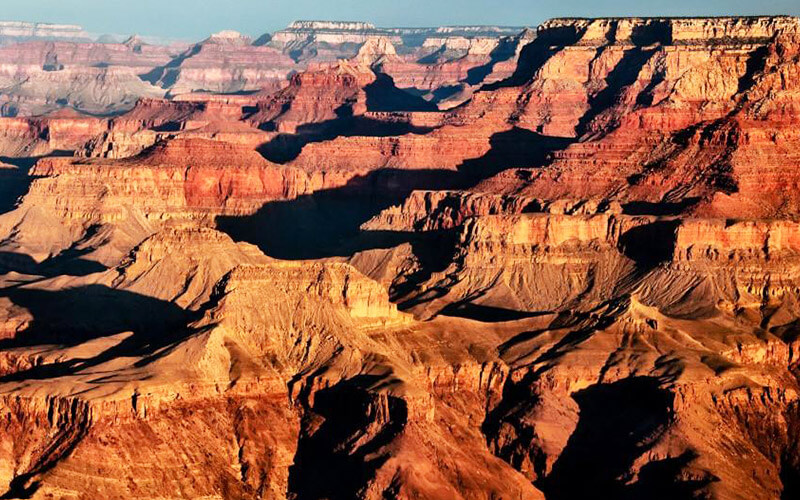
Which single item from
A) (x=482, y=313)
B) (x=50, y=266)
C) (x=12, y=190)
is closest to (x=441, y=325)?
(x=482, y=313)

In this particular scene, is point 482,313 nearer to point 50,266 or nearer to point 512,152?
point 50,266

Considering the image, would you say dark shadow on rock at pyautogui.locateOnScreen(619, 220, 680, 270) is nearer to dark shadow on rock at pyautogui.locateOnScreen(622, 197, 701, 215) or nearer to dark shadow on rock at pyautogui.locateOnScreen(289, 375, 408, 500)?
dark shadow on rock at pyautogui.locateOnScreen(622, 197, 701, 215)

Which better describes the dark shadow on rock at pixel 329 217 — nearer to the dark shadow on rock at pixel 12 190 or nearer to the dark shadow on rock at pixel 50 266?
the dark shadow on rock at pixel 50 266

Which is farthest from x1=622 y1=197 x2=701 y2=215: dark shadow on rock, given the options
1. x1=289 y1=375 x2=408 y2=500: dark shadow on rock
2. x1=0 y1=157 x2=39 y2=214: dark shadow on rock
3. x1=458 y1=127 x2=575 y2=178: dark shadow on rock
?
x1=0 y1=157 x2=39 y2=214: dark shadow on rock

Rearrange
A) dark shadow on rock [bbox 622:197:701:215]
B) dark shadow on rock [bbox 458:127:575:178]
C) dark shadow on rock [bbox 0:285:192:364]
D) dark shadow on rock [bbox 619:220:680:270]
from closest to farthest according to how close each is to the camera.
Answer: dark shadow on rock [bbox 0:285:192:364], dark shadow on rock [bbox 619:220:680:270], dark shadow on rock [bbox 622:197:701:215], dark shadow on rock [bbox 458:127:575:178]

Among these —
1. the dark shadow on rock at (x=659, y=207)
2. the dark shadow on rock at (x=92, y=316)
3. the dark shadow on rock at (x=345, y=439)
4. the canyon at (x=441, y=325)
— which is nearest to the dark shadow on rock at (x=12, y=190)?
the canyon at (x=441, y=325)

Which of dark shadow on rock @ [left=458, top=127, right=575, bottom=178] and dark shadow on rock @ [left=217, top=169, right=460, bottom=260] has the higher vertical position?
dark shadow on rock @ [left=458, top=127, right=575, bottom=178]
